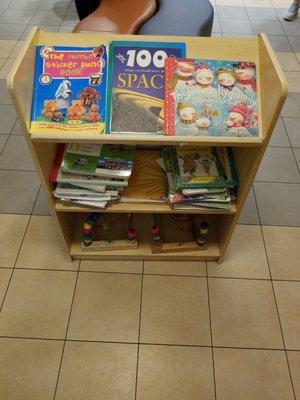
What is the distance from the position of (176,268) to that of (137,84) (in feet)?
3.22

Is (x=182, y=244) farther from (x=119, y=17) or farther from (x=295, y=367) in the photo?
(x=119, y=17)

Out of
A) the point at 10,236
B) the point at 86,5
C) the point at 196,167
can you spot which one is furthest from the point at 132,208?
the point at 86,5

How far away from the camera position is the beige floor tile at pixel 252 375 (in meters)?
1.33

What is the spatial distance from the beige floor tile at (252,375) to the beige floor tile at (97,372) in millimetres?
386

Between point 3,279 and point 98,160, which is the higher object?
point 98,160

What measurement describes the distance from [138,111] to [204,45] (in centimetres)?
35

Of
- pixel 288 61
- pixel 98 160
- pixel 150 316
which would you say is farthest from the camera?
pixel 288 61

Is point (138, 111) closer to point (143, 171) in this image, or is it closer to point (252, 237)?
point (143, 171)

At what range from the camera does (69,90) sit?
1062 mm

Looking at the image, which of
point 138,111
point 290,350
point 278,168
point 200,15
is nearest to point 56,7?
point 200,15

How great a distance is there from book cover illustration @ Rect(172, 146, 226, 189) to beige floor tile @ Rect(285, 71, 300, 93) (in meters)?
1.83

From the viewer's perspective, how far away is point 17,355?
140 cm

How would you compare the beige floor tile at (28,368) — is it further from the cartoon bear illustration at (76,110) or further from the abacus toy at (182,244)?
the cartoon bear illustration at (76,110)

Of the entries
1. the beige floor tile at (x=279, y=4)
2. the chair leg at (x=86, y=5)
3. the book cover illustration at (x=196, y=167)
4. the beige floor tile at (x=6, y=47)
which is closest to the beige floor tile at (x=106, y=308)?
the book cover illustration at (x=196, y=167)
